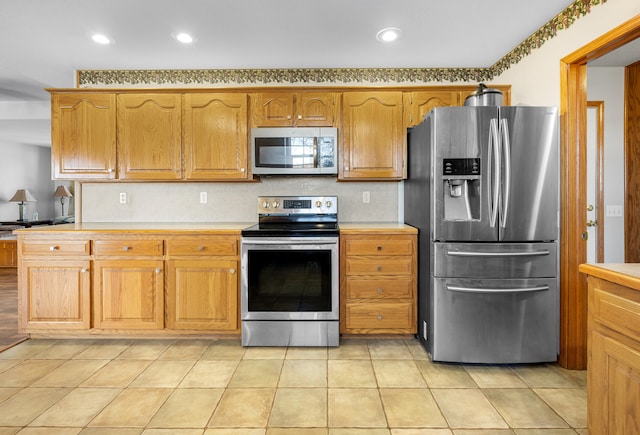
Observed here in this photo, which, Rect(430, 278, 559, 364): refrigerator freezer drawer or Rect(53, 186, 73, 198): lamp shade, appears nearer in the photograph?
Rect(430, 278, 559, 364): refrigerator freezer drawer

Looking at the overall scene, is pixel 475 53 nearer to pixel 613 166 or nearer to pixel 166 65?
pixel 613 166

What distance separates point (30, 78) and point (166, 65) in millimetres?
1849

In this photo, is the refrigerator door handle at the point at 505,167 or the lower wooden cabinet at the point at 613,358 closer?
the lower wooden cabinet at the point at 613,358

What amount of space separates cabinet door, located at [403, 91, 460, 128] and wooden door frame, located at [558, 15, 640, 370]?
0.84m

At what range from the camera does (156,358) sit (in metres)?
2.50

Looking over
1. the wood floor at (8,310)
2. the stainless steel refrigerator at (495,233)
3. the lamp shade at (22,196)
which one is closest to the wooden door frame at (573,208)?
the stainless steel refrigerator at (495,233)

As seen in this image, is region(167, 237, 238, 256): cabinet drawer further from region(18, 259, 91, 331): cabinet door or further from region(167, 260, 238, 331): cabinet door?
region(18, 259, 91, 331): cabinet door

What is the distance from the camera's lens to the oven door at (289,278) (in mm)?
2635

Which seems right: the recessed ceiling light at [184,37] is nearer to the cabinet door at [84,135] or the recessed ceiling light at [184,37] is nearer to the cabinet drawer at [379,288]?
the cabinet door at [84,135]

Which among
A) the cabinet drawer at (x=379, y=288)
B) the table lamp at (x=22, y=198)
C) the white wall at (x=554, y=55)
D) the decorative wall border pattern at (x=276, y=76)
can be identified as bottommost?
the cabinet drawer at (x=379, y=288)

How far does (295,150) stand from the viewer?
2.98m

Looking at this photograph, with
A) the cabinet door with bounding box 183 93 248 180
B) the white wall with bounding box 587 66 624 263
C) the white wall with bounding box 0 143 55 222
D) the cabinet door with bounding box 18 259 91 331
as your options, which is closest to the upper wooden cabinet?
the cabinet door with bounding box 183 93 248 180

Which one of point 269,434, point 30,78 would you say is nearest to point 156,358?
point 269,434

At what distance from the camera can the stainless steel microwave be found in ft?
9.75
